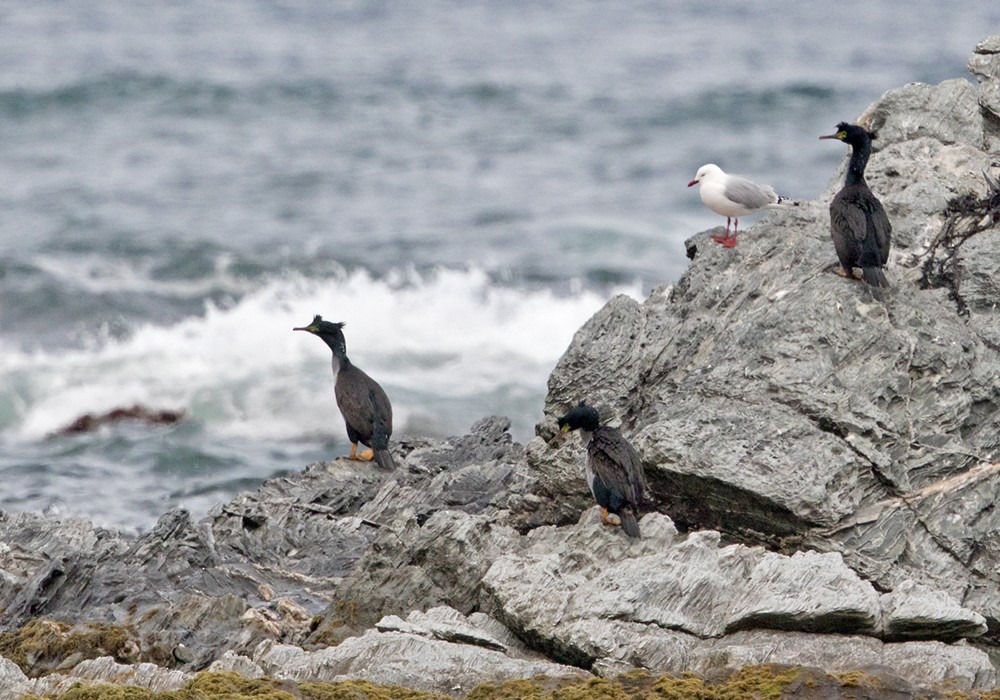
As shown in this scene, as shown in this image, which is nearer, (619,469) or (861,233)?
(619,469)

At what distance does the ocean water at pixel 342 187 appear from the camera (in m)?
23.8

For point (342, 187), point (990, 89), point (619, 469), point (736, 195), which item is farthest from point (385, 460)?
point (342, 187)

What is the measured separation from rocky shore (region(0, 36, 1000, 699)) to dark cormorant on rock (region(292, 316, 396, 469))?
282 cm

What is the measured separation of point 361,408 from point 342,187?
19.7 m

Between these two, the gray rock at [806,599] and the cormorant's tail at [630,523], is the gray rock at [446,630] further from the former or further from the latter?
the gray rock at [806,599]

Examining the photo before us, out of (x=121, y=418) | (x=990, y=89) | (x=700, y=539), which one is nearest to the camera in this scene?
(x=700, y=539)

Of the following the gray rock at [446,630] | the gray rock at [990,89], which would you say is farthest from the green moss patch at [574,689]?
the gray rock at [990,89]

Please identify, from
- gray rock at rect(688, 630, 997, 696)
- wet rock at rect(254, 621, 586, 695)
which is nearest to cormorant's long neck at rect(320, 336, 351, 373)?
wet rock at rect(254, 621, 586, 695)

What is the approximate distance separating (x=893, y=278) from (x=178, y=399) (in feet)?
47.9

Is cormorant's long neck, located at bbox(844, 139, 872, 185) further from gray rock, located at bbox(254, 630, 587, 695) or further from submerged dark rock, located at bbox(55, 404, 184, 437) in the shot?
submerged dark rock, located at bbox(55, 404, 184, 437)

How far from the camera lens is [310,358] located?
26.1 metres

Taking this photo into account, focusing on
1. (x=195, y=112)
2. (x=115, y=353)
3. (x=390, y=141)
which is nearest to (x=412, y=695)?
(x=115, y=353)

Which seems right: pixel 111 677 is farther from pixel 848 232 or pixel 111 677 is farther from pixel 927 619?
pixel 848 232

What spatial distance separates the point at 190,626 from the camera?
10.8m
